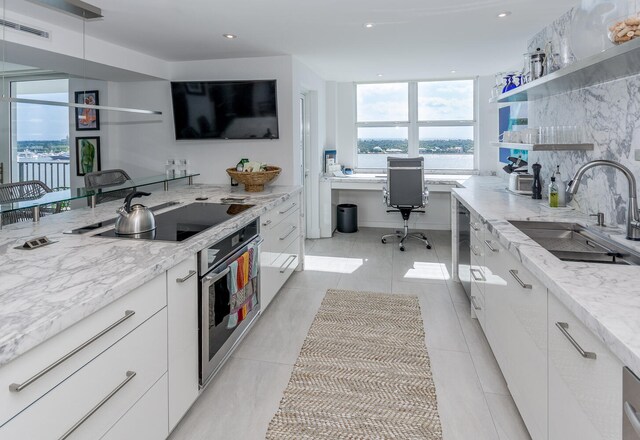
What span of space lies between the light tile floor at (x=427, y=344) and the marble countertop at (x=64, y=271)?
833 mm

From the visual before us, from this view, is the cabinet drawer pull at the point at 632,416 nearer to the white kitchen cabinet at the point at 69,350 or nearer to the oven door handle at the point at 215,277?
the white kitchen cabinet at the point at 69,350

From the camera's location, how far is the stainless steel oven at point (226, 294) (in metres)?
1.99

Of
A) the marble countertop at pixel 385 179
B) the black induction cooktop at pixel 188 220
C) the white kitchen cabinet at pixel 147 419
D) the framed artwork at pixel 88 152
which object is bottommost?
the white kitchen cabinet at pixel 147 419

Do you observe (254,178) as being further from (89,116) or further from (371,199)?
(371,199)

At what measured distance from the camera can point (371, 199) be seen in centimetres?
647

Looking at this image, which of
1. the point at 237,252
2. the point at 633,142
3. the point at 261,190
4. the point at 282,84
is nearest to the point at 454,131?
the point at 282,84

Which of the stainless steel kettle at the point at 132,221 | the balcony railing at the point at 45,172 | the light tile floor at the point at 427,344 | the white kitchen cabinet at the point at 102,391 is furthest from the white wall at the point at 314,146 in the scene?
the white kitchen cabinet at the point at 102,391

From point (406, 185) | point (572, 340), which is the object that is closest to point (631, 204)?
point (572, 340)

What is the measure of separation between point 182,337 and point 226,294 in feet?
1.54

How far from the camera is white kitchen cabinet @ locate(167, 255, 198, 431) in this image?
1.72m

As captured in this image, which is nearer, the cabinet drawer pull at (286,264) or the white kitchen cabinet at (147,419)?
the white kitchen cabinet at (147,419)

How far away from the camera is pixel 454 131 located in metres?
6.18

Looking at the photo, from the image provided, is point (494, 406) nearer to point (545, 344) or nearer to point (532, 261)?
point (545, 344)

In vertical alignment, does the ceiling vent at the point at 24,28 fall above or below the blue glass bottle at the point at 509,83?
above
